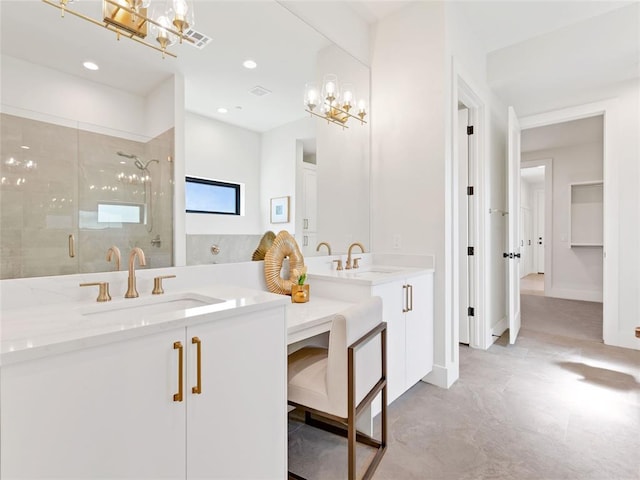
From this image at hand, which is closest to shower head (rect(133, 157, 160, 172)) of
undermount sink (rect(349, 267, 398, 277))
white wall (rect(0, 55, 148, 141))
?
white wall (rect(0, 55, 148, 141))

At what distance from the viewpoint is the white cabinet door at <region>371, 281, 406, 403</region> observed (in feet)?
6.46

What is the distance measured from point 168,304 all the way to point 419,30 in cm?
267

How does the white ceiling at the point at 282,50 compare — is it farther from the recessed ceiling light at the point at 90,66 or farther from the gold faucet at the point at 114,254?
the gold faucet at the point at 114,254

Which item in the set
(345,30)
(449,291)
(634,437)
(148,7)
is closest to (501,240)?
(449,291)

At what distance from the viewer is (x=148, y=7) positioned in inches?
54.8

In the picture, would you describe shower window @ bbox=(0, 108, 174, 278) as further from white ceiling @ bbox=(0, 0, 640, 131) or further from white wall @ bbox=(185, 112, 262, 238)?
white ceiling @ bbox=(0, 0, 640, 131)

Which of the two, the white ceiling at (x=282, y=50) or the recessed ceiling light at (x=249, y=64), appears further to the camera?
the recessed ceiling light at (x=249, y=64)

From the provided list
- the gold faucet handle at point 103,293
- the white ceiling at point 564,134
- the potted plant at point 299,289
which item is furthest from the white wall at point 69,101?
the white ceiling at point 564,134

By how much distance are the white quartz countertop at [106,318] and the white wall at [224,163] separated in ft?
1.31

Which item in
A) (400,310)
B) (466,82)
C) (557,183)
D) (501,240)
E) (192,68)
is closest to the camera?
(192,68)

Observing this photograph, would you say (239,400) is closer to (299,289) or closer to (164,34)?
(299,289)

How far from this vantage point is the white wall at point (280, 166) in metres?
1.95

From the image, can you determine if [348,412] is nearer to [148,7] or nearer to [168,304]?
[168,304]

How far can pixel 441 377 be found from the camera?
7.80 ft
